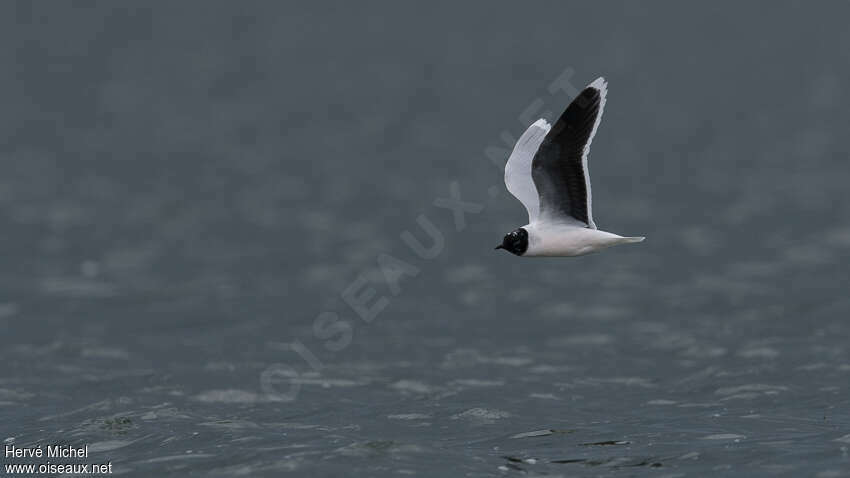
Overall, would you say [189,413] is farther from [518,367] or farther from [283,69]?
[283,69]

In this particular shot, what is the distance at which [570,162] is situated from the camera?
2616 cm

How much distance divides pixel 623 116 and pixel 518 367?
59.9 metres

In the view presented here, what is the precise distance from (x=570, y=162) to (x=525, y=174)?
3.94ft

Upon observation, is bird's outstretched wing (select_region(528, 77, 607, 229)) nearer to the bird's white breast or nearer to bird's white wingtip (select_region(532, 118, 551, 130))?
the bird's white breast

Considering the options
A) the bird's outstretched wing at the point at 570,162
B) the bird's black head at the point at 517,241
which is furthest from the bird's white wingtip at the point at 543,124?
the bird's black head at the point at 517,241

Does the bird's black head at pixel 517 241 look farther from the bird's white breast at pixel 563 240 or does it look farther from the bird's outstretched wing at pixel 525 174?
the bird's outstretched wing at pixel 525 174

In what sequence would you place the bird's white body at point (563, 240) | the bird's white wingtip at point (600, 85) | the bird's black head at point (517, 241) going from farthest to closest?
1. the bird's black head at point (517, 241)
2. the bird's white body at point (563, 240)
3. the bird's white wingtip at point (600, 85)

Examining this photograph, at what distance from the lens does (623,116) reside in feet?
340

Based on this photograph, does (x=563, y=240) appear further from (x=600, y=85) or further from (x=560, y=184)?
(x=600, y=85)

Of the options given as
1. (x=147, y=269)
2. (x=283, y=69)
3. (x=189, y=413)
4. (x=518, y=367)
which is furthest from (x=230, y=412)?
(x=283, y=69)

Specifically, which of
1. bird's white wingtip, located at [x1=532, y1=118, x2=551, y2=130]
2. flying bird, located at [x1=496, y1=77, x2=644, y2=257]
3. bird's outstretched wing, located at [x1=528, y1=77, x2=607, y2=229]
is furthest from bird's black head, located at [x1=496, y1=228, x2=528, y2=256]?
bird's white wingtip, located at [x1=532, y1=118, x2=551, y2=130]

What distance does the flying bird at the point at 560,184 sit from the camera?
2578 cm

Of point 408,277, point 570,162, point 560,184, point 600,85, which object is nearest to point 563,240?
point 560,184

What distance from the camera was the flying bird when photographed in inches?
1015
